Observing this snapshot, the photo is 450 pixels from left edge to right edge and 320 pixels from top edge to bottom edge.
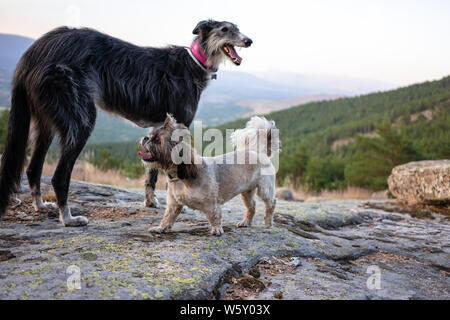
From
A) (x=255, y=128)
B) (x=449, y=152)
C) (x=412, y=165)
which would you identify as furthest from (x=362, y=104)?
(x=255, y=128)

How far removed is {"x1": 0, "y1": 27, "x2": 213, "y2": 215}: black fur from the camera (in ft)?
14.3

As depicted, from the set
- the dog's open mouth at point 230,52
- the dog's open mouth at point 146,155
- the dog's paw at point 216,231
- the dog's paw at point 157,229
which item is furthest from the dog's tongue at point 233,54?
the dog's paw at point 157,229

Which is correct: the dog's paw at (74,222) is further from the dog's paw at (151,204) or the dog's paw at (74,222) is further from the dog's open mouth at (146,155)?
the dog's paw at (151,204)

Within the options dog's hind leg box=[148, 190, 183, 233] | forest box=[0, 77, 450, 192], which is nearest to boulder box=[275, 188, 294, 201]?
forest box=[0, 77, 450, 192]

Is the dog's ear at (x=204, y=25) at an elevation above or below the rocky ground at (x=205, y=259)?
above

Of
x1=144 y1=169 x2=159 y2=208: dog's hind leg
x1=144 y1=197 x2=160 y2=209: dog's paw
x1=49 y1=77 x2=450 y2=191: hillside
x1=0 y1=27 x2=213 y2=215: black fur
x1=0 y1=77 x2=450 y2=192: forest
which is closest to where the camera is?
x1=0 y1=27 x2=213 y2=215: black fur

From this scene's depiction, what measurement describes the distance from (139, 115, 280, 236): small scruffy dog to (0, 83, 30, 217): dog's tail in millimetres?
1719

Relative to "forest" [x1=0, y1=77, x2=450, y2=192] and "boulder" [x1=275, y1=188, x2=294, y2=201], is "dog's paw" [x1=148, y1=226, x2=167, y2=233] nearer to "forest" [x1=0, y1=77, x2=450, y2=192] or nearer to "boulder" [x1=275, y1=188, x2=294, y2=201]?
"forest" [x1=0, y1=77, x2=450, y2=192]

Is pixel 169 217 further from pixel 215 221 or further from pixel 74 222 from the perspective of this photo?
pixel 74 222

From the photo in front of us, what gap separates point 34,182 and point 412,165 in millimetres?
9891

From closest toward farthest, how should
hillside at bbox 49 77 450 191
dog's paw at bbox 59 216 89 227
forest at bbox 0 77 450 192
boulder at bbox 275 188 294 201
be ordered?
1. dog's paw at bbox 59 216 89 227
2. boulder at bbox 275 188 294 201
3. forest at bbox 0 77 450 192
4. hillside at bbox 49 77 450 191

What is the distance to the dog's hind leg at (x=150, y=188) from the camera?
237 inches

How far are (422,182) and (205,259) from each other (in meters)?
8.44

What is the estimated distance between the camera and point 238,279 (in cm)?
341
